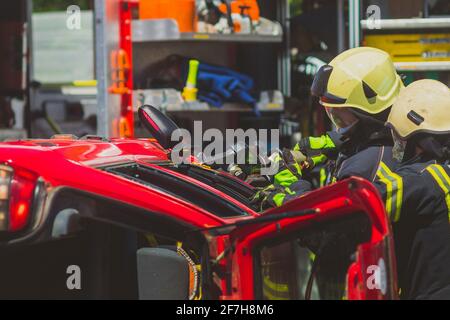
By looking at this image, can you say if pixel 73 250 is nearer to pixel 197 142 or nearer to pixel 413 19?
pixel 197 142

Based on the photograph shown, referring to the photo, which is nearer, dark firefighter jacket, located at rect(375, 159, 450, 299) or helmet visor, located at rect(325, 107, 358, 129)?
dark firefighter jacket, located at rect(375, 159, 450, 299)

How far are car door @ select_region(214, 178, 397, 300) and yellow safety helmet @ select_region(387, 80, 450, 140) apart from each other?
2.74 ft

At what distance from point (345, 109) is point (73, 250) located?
4.51ft

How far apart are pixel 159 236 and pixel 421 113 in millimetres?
1195

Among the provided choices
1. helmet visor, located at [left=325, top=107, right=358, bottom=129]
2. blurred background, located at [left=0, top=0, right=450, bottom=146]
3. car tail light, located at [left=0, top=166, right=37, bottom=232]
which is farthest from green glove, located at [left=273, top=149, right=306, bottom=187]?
blurred background, located at [left=0, top=0, right=450, bottom=146]

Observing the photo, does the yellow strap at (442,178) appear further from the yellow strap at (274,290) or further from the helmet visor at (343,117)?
the yellow strap at (274,290)

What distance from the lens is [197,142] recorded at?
675cm

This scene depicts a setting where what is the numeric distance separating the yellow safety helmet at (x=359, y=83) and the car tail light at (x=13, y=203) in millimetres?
1567

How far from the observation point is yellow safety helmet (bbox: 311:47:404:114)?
3.92 metres

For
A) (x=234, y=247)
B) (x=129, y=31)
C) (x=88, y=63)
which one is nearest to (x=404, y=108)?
(x=234, y=247)

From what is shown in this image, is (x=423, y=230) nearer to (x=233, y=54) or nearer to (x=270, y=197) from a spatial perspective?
(x=270, y=197)

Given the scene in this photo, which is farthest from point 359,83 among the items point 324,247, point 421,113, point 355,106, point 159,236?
point 159,236

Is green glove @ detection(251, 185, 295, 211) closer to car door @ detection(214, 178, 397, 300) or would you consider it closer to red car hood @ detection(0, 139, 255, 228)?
red car hood @ detection(0, 139, 255, 228)

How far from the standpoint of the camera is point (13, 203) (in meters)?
2.85
